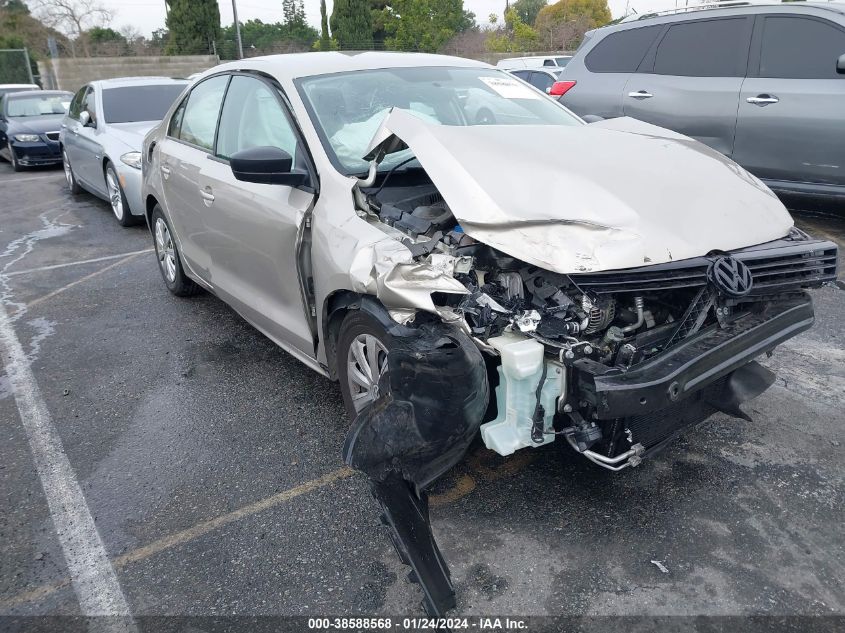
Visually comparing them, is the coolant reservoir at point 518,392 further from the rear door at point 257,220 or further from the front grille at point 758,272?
the rear door at point 257,220

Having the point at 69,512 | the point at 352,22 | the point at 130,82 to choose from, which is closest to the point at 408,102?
the point at 69,512

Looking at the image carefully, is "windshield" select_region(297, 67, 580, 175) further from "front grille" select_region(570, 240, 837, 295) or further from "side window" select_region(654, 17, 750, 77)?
"side window" select_region(654, 17, 750, 77)

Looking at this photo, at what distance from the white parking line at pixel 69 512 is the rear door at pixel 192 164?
1287 mm

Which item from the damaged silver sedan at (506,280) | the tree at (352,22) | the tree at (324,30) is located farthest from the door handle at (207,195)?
the tree at (324,30)

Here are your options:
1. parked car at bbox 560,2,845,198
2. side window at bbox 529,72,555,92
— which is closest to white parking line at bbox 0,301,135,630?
parked car at bbox 560,2,845,198

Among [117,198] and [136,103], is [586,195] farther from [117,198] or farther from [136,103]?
[136,103]

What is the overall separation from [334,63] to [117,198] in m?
5.22

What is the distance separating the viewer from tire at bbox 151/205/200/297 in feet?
17.0

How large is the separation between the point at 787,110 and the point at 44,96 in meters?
13.4

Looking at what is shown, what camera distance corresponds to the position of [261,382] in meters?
4.02

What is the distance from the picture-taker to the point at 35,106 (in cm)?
1327

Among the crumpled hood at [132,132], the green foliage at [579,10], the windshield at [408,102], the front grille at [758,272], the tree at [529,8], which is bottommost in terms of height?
the front grille at [758,272]

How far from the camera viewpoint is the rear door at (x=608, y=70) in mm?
7055

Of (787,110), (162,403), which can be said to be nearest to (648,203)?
(162,403)
